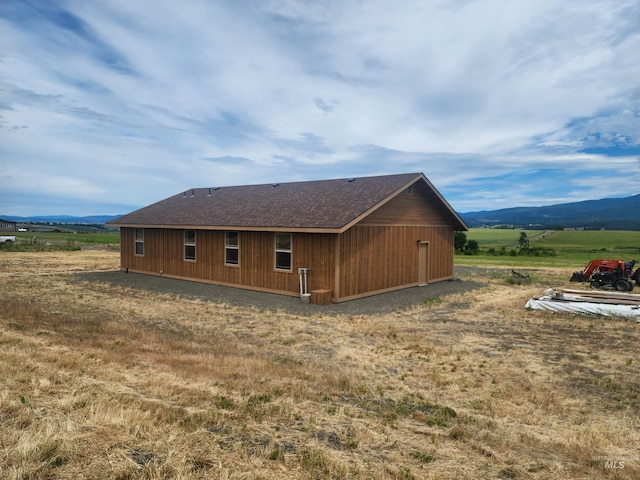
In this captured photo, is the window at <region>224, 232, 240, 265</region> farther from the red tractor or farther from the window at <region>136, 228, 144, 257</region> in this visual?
the red tractor

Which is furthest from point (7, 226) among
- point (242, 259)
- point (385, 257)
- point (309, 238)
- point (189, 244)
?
point (385, 257)

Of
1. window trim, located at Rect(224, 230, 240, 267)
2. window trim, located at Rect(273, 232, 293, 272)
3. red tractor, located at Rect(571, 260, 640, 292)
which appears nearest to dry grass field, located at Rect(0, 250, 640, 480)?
window trim, located at Rect(273, 232, 293, 272)

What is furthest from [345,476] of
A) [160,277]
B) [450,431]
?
[160,277]

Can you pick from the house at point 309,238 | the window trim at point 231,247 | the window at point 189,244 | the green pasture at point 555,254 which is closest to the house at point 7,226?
the house at point 309,238

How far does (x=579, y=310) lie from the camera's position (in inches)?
507

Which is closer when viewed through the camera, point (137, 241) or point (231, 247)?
point (231, 247)

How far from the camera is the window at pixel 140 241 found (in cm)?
2239

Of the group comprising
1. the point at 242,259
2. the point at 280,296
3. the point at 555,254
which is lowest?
the point at 280,296

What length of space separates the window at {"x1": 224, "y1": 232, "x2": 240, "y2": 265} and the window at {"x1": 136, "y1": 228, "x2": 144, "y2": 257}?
21.9 ft

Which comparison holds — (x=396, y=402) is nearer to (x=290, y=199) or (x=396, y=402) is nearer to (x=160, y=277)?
(x=290, y=199)

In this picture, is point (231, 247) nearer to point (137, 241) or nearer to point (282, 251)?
point (282, 251)

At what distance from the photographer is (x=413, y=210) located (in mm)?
18547

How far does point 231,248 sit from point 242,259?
0.83 metres

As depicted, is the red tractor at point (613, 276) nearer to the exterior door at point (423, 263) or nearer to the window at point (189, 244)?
the exterior door at point (423, 263)
